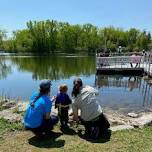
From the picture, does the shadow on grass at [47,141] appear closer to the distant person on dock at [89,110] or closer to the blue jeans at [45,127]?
the blue jeans at [45,127]

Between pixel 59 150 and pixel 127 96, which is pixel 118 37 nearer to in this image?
pixel 127 96

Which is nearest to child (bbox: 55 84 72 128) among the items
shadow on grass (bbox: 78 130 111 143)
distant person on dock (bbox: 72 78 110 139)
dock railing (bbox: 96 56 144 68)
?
distant person on dock (bbox: 72 78 110 139)

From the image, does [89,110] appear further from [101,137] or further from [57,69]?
[57,69]

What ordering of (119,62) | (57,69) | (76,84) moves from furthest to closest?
(57,69) < (119,62) < (76,84)

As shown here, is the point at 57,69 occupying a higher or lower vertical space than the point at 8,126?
lower

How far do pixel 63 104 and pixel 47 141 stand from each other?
53.0 inches

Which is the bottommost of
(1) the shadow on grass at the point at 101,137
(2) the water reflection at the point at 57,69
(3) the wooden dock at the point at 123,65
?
(2) the water reflection at the point at 57,69

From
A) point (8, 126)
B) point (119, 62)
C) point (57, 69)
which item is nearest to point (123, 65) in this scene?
point (119, 62)

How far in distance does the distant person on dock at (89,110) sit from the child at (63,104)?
44 centimetres

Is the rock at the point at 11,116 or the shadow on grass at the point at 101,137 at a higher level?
the rock at the point at 11,116

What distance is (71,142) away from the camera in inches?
303

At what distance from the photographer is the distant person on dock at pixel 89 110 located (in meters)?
8.27

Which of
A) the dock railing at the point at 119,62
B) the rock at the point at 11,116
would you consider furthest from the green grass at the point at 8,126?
the dock railing at the point at 119,62

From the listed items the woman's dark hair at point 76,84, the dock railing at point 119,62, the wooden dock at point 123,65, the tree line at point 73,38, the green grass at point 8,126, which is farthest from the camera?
the tree line at point 73,38
